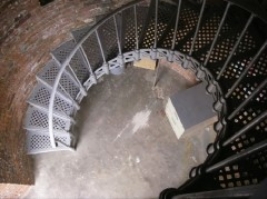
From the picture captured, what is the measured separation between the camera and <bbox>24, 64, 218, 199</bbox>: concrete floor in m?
5.39

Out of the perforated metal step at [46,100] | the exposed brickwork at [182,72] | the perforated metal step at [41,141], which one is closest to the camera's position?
the perforated metal step at [46,100]

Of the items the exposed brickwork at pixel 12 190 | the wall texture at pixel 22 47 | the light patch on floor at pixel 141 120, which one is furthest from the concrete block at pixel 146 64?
the exposed brickwork at pixel 12 190

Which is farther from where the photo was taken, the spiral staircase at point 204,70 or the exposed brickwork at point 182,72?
the exposed brickwork at point 182,72

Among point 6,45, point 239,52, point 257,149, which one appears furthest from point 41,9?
point 257,149

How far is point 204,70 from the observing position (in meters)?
3.56

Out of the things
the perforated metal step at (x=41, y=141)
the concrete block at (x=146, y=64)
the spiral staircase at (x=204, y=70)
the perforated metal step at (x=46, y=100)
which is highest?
the spiral staircase at (x=204, y=70)

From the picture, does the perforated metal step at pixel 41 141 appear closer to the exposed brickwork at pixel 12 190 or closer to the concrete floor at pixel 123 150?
the concrete floor at pixel 123 150

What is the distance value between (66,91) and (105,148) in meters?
1.23

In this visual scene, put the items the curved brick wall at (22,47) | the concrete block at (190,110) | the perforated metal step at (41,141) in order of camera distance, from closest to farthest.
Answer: the curved brick wall at (22,47) < the perforated metal step at (41,141) < the concrete block at (190,110)

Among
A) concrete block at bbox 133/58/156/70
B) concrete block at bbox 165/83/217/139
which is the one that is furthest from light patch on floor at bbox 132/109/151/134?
concrete block at bbox 133/58/156/70

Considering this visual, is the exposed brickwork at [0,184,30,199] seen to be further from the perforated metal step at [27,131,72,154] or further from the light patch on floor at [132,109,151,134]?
the light patch on floor at [132,109,151,134]

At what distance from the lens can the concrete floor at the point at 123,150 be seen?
5.39 metres

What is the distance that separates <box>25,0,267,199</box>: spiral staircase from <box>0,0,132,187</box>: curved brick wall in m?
0.18

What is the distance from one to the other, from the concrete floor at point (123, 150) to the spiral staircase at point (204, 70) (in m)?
0.37
